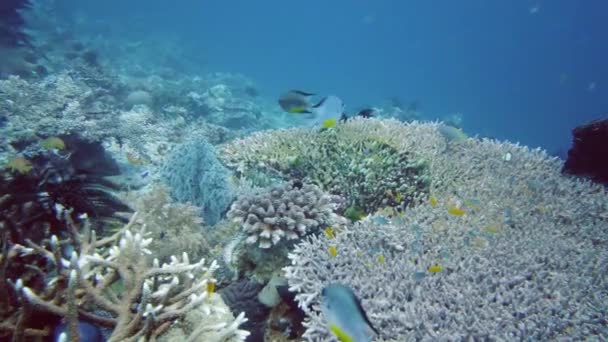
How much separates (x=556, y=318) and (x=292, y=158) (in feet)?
13.3

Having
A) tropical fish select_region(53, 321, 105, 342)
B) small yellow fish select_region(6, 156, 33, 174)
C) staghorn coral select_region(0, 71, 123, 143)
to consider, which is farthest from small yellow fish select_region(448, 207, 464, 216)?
staghorn coral select_region(0, 71, 123, 143)

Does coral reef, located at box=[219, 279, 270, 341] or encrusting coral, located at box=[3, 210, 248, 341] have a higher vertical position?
coral reef, located at box=[219, 279, 270, 341]

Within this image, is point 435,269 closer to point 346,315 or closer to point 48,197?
point 346,315

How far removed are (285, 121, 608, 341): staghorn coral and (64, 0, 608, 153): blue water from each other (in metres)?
69.4

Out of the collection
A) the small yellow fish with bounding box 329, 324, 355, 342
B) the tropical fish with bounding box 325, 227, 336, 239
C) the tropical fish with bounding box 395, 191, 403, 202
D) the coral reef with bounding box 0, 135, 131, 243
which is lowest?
the small yellow fish with bounding box 329, 324, 355, 342

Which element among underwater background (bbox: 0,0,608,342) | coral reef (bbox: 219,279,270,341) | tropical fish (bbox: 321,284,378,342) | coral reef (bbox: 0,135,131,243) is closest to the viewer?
tropical fish (bbox: 321,284,378,342)

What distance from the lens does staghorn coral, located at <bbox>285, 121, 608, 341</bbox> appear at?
3258 mm

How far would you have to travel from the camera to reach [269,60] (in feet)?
284

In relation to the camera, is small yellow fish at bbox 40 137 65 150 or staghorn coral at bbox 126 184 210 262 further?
small yellow fish at bbox 40 137 65 150

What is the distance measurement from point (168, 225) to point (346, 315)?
3078 mm

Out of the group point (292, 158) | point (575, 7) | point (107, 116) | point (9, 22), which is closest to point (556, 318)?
point (292, 158)

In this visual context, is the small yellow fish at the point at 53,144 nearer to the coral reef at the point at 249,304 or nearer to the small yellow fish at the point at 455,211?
the coral reef at the point at 249,304

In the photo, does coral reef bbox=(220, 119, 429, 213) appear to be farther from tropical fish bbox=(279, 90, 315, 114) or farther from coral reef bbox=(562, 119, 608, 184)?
coral reef bbox=(562, 119, 608, 184)

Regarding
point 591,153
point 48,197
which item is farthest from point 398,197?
point 48,197
